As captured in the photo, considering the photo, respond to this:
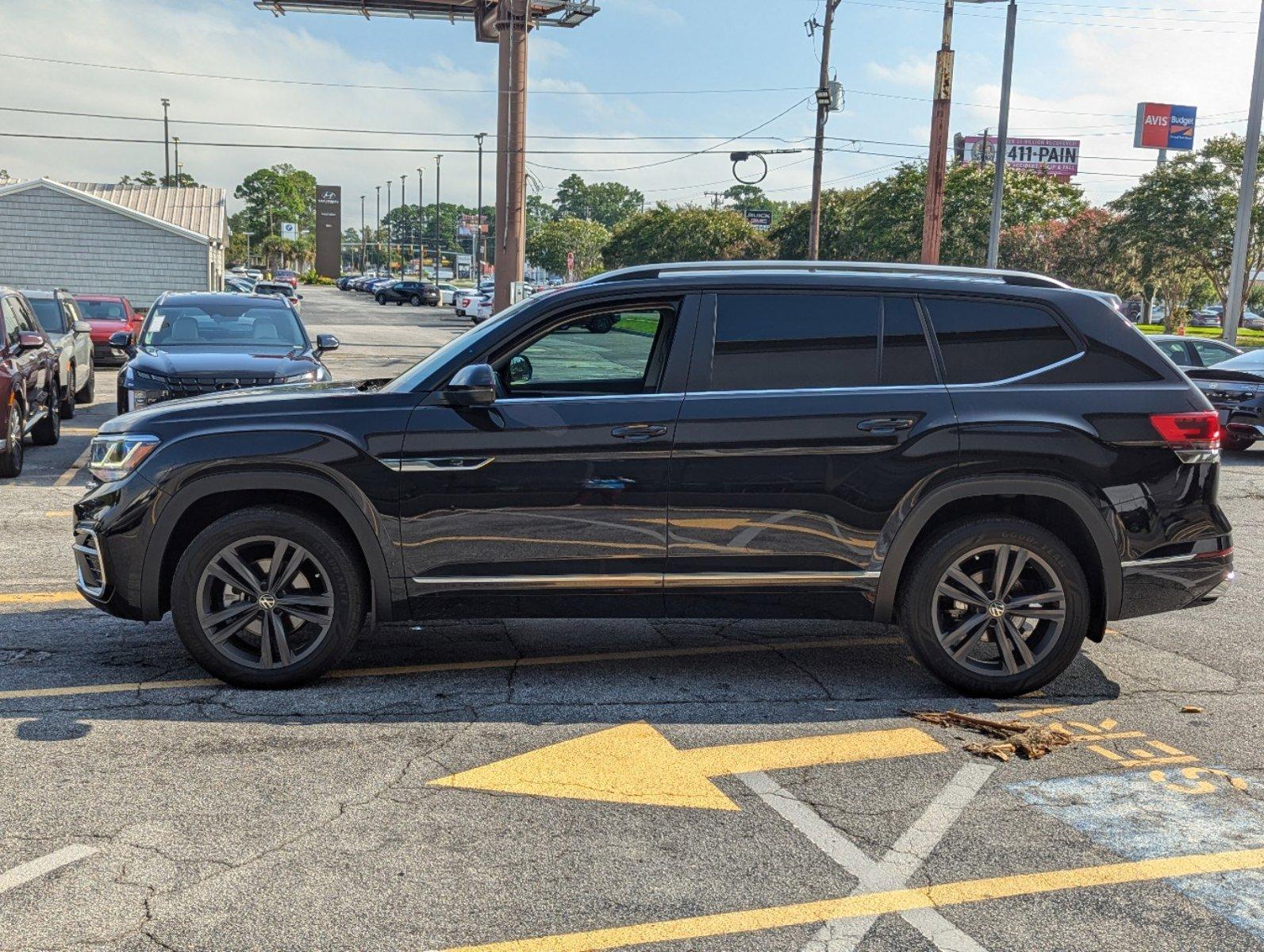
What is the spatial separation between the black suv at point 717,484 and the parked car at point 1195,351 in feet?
43.2

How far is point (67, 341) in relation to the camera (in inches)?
642

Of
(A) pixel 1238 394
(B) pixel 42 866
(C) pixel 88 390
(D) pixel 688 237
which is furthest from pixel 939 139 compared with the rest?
(D) pixel 688 237

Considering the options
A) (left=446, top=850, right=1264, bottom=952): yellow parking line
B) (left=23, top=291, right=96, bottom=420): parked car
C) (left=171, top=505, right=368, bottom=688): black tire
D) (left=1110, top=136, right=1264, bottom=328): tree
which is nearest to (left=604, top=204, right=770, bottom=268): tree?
(left=1110, top=136, right=1264, bottom=328): tree

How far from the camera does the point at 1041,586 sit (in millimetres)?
5695

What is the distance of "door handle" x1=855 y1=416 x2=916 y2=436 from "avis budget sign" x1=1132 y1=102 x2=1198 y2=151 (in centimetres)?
11446

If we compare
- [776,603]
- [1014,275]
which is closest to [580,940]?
[776,603]

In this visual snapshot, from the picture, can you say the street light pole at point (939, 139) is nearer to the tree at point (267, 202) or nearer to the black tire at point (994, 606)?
the black tire at point (994, 606)

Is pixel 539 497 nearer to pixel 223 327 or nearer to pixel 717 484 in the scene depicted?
pixel 717 484

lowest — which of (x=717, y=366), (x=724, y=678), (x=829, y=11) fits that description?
(x=724, y=678)

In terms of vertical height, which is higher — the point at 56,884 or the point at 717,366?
the point at 717,366

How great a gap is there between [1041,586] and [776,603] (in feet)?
3.96

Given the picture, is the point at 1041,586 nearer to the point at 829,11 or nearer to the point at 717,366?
the point at 717,366

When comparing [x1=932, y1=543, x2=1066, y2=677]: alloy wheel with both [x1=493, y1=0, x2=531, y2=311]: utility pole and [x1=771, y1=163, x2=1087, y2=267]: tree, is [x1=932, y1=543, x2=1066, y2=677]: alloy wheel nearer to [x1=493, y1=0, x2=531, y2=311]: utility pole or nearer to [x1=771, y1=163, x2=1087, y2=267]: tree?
[x1=493, y1=0, x2=531, y2=311]: utility pole

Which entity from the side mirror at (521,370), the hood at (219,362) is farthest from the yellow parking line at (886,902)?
the hood at (219,362)
